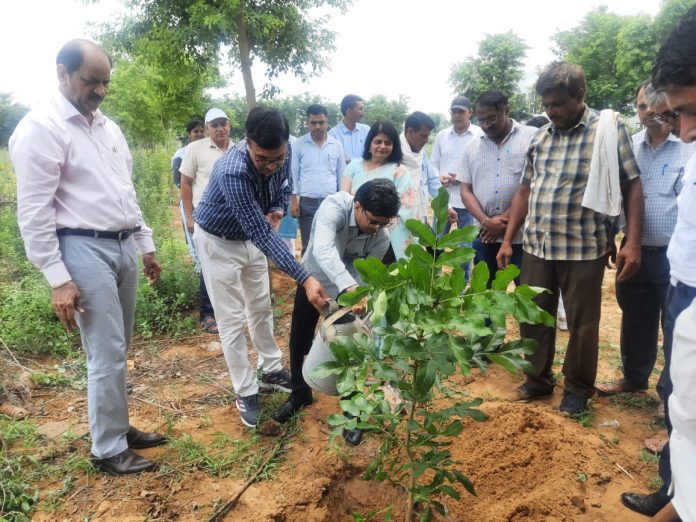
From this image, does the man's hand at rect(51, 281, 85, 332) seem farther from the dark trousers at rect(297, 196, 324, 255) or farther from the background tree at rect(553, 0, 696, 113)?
the background tree at rect(553, 0, 696, 113)

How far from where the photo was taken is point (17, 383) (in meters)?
3.14

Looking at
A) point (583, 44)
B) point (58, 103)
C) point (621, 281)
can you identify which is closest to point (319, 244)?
point (58, 103)

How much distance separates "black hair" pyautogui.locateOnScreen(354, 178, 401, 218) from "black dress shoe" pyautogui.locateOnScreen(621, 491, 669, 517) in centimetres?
165

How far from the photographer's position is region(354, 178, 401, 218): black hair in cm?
226

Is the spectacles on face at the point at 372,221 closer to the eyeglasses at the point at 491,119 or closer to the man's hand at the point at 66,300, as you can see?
the eyeglasses at the point at 491,119

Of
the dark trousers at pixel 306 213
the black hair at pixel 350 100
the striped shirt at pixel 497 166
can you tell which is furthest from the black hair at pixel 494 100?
the black hair at pixel 350 100

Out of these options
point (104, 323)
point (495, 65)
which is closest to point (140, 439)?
point (104, 323)

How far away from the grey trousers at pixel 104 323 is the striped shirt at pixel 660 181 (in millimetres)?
2724

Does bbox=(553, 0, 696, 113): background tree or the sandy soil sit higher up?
bbox=(553, 0, 696, 113): background tree

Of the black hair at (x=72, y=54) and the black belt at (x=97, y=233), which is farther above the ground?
the black hair at (x=72, y=54)

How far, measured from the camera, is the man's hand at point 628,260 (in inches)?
97.5

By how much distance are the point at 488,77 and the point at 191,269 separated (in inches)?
726

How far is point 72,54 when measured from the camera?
1.93 m

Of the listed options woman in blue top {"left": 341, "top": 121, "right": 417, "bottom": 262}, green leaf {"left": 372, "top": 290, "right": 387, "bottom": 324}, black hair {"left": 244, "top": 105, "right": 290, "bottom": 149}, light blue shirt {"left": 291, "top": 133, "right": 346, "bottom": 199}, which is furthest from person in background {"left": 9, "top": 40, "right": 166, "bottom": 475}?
light blue shirt {"left": 291, "top": 133, "right": 346, "bottom": 199}
